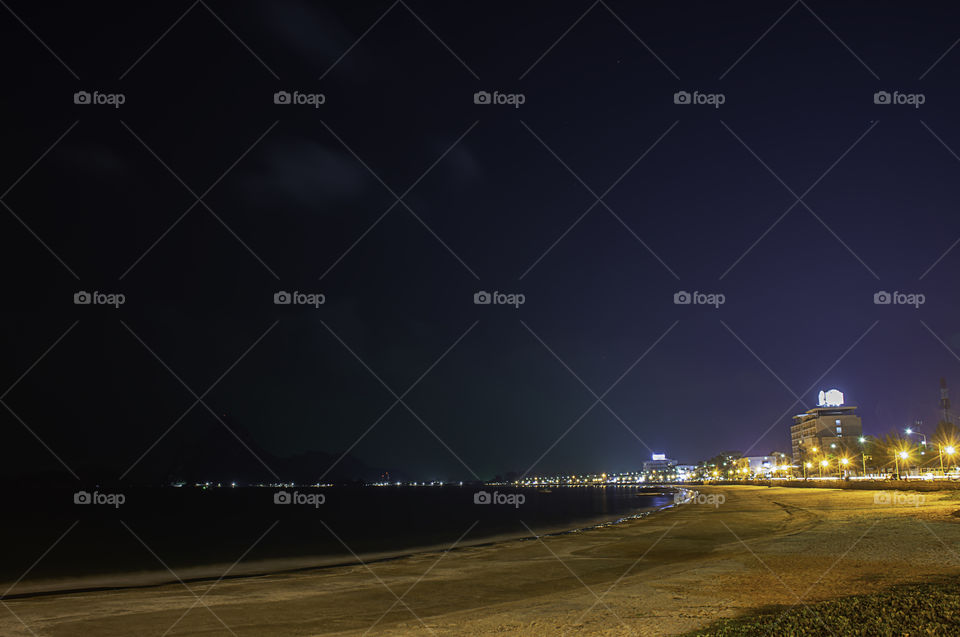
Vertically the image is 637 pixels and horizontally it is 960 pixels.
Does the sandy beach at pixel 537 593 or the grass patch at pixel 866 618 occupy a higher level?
the grass patch at pixel 866 618

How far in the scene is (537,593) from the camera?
17.8 metres

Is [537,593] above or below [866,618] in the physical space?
below

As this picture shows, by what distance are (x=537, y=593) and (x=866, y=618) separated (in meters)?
9.58

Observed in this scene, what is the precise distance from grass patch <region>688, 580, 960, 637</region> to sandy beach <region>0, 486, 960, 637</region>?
1.35 meters

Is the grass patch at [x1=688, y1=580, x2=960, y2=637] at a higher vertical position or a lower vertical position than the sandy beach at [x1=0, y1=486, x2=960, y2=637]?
higher

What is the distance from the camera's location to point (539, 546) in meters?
34.4

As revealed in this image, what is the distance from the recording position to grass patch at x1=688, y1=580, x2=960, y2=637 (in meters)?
9.05

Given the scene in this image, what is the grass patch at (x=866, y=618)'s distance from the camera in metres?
9.05

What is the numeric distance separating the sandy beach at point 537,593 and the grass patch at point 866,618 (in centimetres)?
135

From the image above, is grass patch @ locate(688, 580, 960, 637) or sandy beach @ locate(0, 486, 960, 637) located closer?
grass patch @ locate(688, 580, 960, 637)

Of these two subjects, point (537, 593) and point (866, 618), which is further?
point (537, 593)

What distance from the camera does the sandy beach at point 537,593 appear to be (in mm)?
13523

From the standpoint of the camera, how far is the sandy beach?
13523 mm

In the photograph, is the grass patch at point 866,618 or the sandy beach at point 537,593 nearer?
the grass patch at point 866,618
